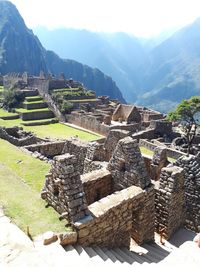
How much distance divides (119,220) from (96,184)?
1.83m

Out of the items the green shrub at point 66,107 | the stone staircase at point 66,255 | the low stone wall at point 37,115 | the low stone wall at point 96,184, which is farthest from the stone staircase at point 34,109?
the stone staircase at point 66,255

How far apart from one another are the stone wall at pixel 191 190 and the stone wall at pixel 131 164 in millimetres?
2296

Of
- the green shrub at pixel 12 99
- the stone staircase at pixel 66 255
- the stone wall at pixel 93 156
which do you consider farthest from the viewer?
the green shrub at pixel 12 99

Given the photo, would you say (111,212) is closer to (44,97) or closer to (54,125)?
(54,125)

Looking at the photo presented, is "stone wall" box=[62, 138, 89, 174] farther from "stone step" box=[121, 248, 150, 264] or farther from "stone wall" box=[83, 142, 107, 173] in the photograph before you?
"stone step" box=[121, 248, 150, 264]

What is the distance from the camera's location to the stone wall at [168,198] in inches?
376

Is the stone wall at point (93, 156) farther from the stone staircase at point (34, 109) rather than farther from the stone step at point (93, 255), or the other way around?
the stone staircase at point (34, 109)

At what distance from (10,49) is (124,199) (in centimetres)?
17211

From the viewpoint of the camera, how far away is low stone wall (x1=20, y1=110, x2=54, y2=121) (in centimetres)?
4241

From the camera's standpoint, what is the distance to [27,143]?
67.5 ft

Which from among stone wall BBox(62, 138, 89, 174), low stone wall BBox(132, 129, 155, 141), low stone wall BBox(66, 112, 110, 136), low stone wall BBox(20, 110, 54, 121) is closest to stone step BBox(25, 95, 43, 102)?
low stone wall BBox(20, 110, 54, 121)

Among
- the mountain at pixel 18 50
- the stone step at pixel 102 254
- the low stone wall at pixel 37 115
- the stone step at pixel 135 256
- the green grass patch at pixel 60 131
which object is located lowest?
the green grass patch at pixel 60 131

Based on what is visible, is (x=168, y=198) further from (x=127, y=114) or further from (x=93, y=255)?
(x=127, y=114)

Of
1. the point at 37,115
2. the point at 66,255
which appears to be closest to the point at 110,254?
the point at 66,255
